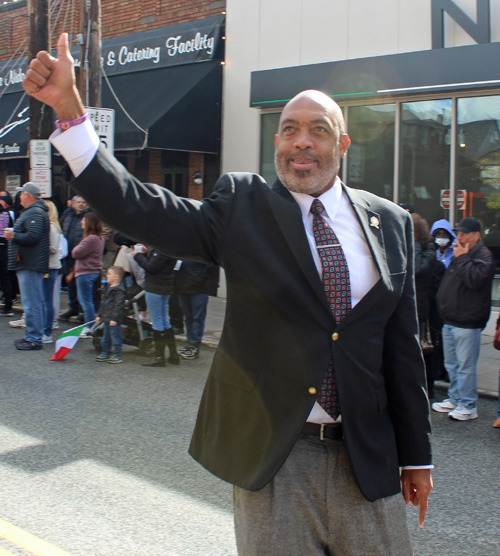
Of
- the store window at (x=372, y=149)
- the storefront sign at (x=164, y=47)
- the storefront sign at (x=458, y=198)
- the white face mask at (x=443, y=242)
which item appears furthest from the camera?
the storefront sign at (x=164, y=47)

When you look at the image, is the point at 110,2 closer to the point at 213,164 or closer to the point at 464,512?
the point at 213,164

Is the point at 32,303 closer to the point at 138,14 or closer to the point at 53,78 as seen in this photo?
the point at 53,78

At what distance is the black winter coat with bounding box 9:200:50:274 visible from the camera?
28.7 ft

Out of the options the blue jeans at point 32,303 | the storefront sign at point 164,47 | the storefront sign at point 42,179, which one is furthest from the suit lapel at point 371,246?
the storefront sign at point 164,47

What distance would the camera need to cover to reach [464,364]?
636 cm

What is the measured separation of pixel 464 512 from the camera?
4.13 m

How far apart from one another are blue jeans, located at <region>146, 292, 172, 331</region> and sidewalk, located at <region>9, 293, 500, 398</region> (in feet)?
3.53

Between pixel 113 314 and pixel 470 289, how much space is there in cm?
418

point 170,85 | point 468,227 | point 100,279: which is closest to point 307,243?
point 468,227

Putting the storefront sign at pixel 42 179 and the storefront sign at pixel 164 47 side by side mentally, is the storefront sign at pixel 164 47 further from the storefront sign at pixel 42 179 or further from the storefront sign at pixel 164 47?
the storefront sign at pixel 42 179

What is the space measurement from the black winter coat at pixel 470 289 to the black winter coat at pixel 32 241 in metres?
5.28

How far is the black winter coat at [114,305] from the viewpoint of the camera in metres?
8.13

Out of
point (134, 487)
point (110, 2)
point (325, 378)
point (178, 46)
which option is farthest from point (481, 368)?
point (110, 2)

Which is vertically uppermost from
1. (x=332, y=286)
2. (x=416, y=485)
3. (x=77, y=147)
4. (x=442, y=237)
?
(x=77, y=147)
